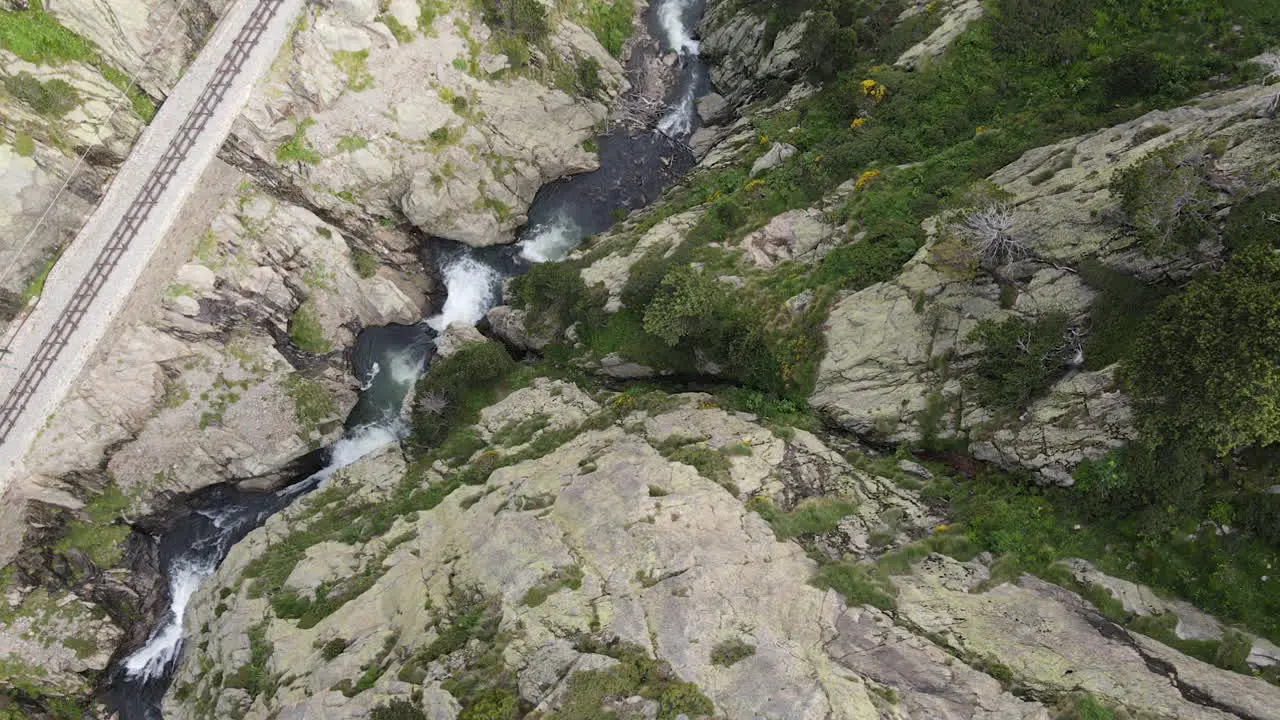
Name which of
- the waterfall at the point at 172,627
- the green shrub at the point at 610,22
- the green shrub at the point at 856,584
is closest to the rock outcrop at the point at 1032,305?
the green shrub at the point at 856,584

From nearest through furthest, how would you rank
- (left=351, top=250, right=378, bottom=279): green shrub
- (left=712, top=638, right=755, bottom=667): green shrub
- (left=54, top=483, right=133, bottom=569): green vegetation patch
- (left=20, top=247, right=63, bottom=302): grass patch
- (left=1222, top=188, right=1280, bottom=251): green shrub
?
(left=712, top=638, right=755, bottom=667): green shrub < (left=1222, top=188, right=1280, bottom=251): green shrub < (left=20, top=247, right=63, bottom=302): grass patch < (left=54, top=483, right=133, bottom=569): green vegetation patch < (left=351, top=250, right=378, bottom=279): green shrub

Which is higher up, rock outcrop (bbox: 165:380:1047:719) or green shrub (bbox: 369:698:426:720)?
rock outcrop (bbox: 165:380:1047:719)

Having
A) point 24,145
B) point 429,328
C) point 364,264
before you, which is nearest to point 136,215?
point 24,145

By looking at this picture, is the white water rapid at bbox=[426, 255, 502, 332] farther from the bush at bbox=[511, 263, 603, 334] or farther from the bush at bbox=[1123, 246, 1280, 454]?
the bush at bbox=[1123, 246, 1280, 454]

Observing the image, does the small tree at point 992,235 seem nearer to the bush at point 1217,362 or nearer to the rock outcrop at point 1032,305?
the rock outcrop at point 1032,305

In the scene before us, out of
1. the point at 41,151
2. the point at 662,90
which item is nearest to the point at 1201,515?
the point at 662,90

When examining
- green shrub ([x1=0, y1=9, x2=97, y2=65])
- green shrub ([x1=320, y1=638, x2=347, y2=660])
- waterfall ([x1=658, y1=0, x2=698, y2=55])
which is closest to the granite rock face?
waterfall ([x1=658, y1=0, x2=698, y2=55])
